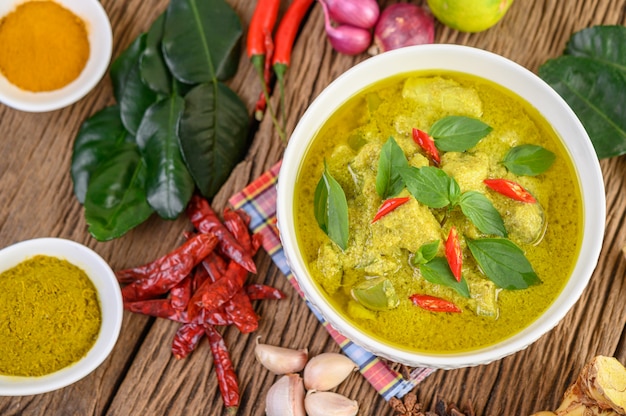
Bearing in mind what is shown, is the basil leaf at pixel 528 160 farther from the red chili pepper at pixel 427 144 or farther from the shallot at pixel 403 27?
the shallot at pixel 403 27

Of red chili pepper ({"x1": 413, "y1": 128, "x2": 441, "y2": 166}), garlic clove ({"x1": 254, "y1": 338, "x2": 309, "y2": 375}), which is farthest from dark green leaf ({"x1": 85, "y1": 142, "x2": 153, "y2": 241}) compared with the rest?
red chili pepper ({"x1": 413, "y1": 128, "x2": 441, "y2": 166})

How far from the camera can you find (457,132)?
7.32 feet

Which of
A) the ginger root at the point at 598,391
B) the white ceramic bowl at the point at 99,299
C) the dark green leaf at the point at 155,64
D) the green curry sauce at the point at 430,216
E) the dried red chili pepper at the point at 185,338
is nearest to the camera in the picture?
the green curry sauce at the point at 430,216

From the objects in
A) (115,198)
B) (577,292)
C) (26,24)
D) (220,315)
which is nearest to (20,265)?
(115,198)

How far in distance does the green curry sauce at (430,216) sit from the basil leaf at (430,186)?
0.06 meters

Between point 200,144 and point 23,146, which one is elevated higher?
point 200,144

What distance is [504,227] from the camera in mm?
2197

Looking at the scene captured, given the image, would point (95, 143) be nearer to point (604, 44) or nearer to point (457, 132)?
point (457, 132)

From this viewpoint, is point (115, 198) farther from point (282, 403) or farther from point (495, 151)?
point (495, 151)

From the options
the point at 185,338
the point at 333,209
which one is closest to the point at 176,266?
the point at 185,338

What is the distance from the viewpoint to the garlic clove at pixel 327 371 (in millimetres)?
2652

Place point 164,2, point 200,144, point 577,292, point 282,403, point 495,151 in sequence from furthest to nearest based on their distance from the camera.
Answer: point 164,2
point 200,144
point 282,403
point 495,151
point 577,292

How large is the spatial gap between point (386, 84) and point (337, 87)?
196 mm

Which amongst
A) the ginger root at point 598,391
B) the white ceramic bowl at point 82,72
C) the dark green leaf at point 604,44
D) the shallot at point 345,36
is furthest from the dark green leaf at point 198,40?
the ginger root at point 598,391
